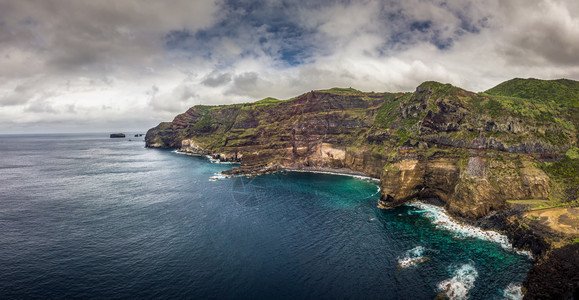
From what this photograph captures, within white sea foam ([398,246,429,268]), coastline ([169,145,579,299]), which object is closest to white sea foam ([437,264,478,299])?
white sea foam ([398,246,429,268])

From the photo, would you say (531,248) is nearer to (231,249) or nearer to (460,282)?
(460,282)

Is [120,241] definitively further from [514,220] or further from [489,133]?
[489,133]

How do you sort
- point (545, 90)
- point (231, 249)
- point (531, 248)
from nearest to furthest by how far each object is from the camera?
point (531, 248), point (231, 249), point (545, 90)

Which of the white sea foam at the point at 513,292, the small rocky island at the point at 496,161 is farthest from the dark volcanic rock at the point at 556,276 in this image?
the white sea foam at the point at 513,292

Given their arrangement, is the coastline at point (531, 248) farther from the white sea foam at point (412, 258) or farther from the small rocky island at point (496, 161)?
the white sea foam at point (412, 258)

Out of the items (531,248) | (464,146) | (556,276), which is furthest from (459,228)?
(464,146)

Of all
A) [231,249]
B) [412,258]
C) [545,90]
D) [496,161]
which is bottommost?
[231,249]

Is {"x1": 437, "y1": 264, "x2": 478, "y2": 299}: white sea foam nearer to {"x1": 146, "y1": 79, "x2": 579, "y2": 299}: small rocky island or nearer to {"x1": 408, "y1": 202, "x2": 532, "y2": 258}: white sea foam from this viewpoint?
{"x1": 146, "y1": 79, "x2": 579, "y2": 299}: small rocky island
